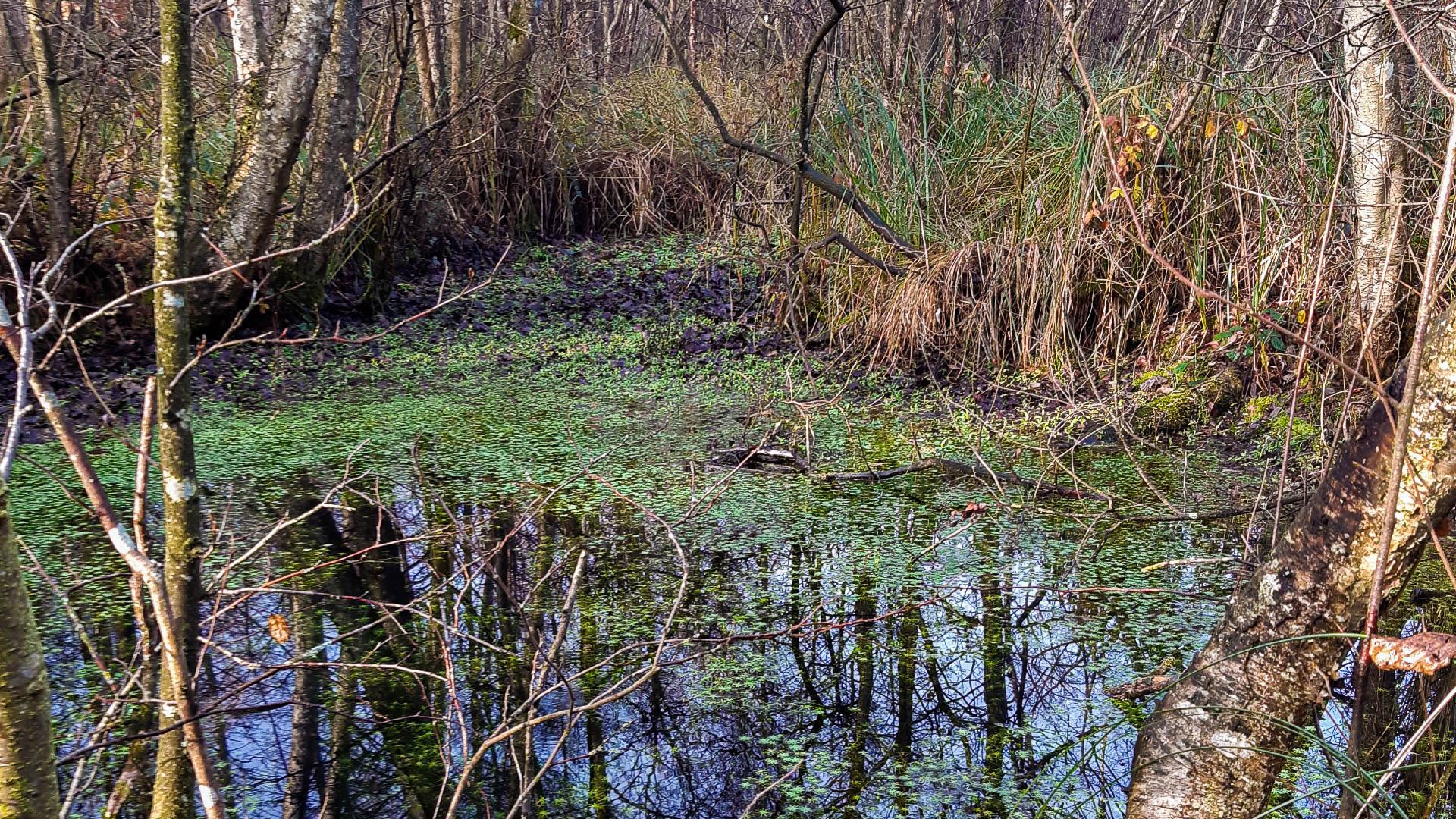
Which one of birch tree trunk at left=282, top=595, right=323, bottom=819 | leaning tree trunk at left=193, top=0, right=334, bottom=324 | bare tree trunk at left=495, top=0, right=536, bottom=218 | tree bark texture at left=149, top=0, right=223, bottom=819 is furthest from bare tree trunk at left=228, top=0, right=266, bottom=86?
tree bark texture at left=149, top=0, right=223, bottom=819

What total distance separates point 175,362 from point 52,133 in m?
3.51

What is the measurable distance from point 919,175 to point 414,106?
356cm

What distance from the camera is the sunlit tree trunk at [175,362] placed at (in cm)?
167

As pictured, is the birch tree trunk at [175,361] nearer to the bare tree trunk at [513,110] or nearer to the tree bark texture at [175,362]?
the tree bark texture at [175,362]

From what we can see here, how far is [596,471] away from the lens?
12.6 ft

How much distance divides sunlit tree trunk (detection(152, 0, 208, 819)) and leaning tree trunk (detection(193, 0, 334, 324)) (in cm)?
340

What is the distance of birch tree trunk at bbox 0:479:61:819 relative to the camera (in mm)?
1004

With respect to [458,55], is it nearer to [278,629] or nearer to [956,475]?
[956,475]

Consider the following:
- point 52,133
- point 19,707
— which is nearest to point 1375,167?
point 19,707

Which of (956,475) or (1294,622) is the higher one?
(1294,622)

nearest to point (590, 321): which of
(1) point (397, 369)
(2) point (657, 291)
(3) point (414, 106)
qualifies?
(2) point (657, 291)

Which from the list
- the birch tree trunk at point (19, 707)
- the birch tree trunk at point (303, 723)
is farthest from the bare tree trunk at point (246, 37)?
the birch tree trunk at point (19, 707)

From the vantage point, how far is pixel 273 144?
4.95 m

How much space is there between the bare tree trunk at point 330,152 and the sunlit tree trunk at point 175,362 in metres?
3.63
